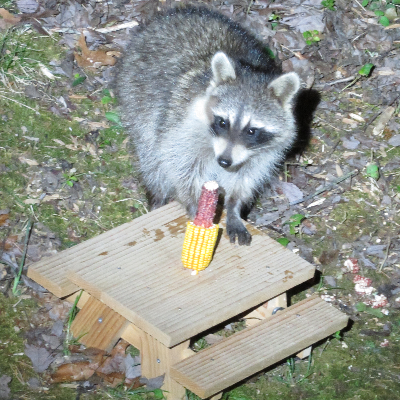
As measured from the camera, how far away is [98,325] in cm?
353

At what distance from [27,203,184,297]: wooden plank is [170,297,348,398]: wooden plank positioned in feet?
2.38

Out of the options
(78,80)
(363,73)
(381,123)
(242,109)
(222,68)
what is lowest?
(78,80)

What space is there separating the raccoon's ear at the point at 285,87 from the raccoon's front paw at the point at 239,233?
74 centimetres

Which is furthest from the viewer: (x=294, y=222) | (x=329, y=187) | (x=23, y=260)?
(x=329, y=187)

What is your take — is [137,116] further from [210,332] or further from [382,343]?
[382,343]

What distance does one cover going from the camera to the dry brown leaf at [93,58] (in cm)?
546

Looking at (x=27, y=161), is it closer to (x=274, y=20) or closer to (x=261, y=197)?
A: (x=261, y=197)

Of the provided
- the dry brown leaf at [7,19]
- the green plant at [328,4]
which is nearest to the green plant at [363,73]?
the green plant at [328,4]

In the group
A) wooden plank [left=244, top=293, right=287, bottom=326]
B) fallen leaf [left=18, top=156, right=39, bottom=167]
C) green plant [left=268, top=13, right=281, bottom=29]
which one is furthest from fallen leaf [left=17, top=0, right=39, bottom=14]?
wooden plank [left=244, top=293, right=287, bottom=326]

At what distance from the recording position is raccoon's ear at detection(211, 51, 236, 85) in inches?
151

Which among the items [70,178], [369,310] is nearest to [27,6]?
[70,178]

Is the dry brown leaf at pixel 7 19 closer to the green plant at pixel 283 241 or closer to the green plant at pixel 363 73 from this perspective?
the green plant at pixel 363 73

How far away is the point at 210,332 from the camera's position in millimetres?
3824

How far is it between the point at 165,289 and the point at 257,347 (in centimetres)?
51
